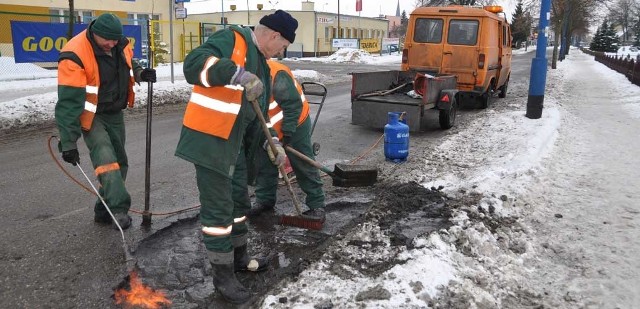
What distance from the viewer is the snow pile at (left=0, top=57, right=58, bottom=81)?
616 inches

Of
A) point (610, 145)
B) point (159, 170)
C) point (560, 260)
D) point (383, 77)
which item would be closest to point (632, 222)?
point (560, 260)

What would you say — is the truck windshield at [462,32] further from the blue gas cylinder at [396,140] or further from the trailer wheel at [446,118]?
the blue gas cylinder at [396,140]

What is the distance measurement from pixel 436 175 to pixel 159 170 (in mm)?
3287

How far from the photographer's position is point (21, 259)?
140 inches

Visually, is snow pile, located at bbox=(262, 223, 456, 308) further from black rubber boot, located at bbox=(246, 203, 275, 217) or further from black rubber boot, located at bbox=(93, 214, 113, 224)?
black rubber boot, located at bbox=(93, 214, 113, 224)

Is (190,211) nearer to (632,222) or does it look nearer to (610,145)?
(632,222)

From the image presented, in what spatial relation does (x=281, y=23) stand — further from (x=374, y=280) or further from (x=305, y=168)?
(x=374, y=280)

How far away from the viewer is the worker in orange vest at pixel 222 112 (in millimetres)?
2777

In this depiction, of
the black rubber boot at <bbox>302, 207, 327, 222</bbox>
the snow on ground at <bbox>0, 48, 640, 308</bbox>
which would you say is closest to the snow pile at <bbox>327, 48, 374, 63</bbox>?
the snow on ground at <bbox>0, 48, 640, 308</bbox>

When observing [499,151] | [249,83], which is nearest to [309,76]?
[499,151]

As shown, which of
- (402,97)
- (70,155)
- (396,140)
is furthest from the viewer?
(402,97)

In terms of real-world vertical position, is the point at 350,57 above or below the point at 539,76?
above

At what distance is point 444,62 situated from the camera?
412 inches

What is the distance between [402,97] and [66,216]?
6291 millimetres
